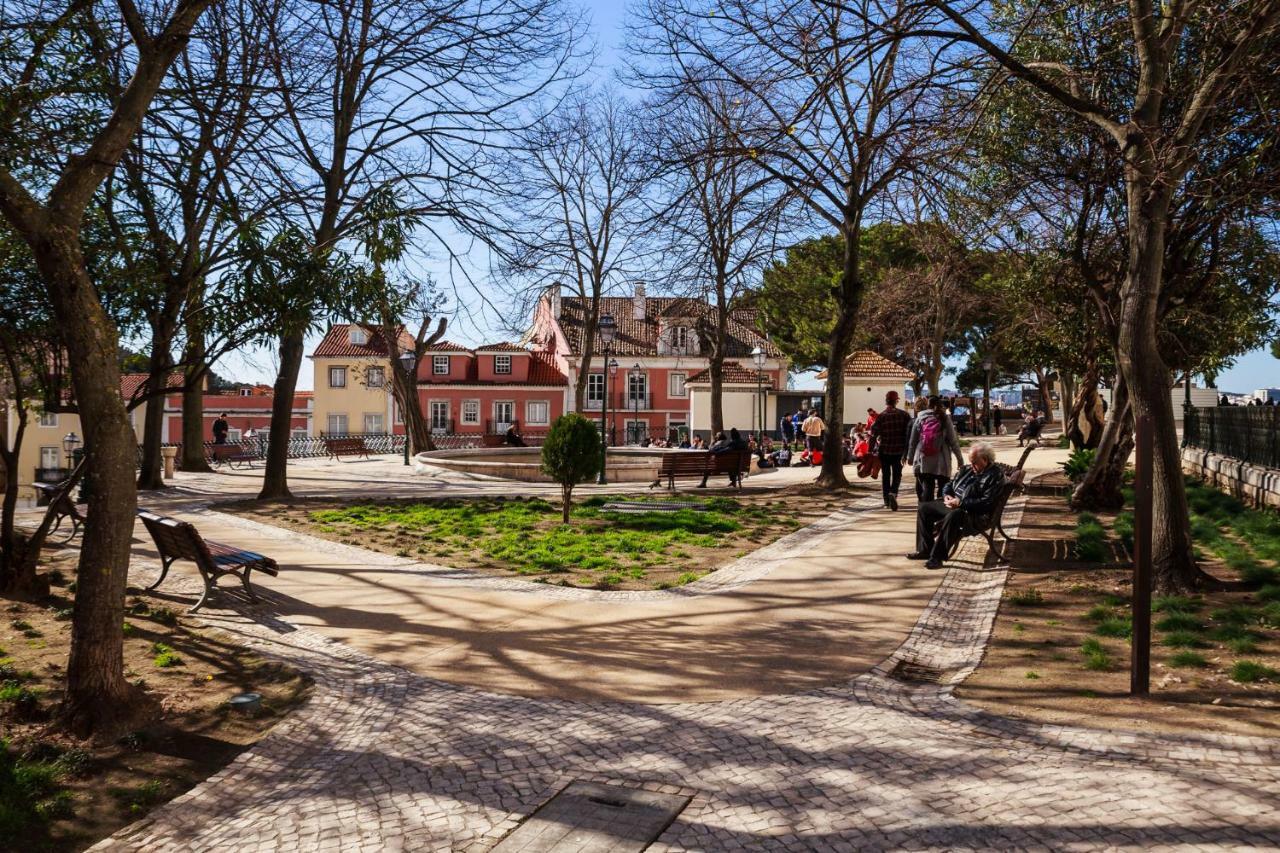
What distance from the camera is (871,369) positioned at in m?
40.1

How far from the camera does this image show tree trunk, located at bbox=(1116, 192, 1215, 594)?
319 inches

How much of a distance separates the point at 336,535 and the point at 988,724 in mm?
9641

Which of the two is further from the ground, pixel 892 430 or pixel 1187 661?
pixel 892 430

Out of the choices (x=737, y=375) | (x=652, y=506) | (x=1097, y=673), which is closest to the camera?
(x=1097, y=673)

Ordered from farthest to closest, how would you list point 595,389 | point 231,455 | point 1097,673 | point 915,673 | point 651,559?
point 595,389 < point 231,455 < point 651,559 < point 915,673 < point 1097,673

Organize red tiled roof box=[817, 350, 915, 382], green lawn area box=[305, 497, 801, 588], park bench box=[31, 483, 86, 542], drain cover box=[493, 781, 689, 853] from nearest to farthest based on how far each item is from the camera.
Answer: drain cover box=[493, 781, 689, 853], park bench box=[31, 483, 86, 542], green lawn area box=[305, 497, 801, 588], red tiled roof box=[817, 350, 915, 382]

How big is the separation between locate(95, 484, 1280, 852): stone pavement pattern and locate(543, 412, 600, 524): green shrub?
7.42 metres

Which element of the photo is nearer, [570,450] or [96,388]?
[96,388]

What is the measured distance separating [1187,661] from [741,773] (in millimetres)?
3394

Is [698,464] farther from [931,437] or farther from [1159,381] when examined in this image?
[1159,381]

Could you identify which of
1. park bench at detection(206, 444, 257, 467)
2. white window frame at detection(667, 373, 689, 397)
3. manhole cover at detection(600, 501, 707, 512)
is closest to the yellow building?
white window frame at detection(667, 373, 689, 397)

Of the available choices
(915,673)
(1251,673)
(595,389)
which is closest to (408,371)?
(595,389)

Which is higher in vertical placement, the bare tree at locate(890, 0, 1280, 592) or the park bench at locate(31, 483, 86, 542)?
the bare tree at locate(890, 0, 1280, 592)

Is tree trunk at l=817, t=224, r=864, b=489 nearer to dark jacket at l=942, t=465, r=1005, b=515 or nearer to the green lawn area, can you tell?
the green lawn area
